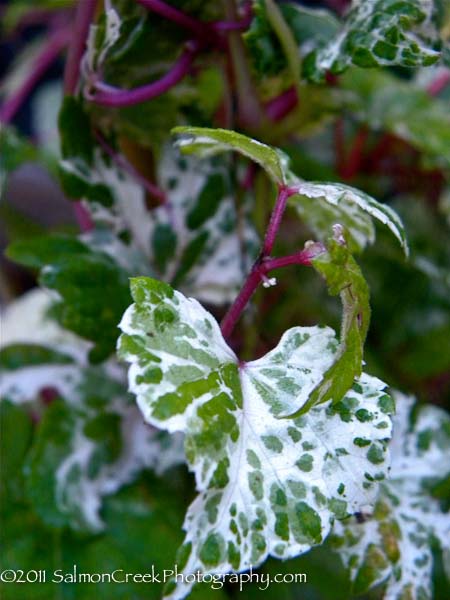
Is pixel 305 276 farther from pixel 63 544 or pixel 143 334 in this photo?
pixel 143 334

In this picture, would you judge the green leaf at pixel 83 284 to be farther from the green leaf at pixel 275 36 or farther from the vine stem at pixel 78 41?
the green leaf at pixel 275 36

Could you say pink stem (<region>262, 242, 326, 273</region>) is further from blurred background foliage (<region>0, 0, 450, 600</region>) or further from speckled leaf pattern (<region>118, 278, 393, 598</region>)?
blurred background foliage (<region>0, 0, 450, 600</region>)

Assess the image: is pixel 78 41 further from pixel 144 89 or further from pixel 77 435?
pixel 77 435

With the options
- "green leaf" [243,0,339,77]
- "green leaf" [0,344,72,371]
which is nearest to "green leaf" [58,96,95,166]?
"green leaf" [243,0,339,77]

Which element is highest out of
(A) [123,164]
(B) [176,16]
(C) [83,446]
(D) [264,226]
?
(B) [176,16]

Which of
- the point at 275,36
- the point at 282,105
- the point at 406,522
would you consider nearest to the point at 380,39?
the point at 275,36
